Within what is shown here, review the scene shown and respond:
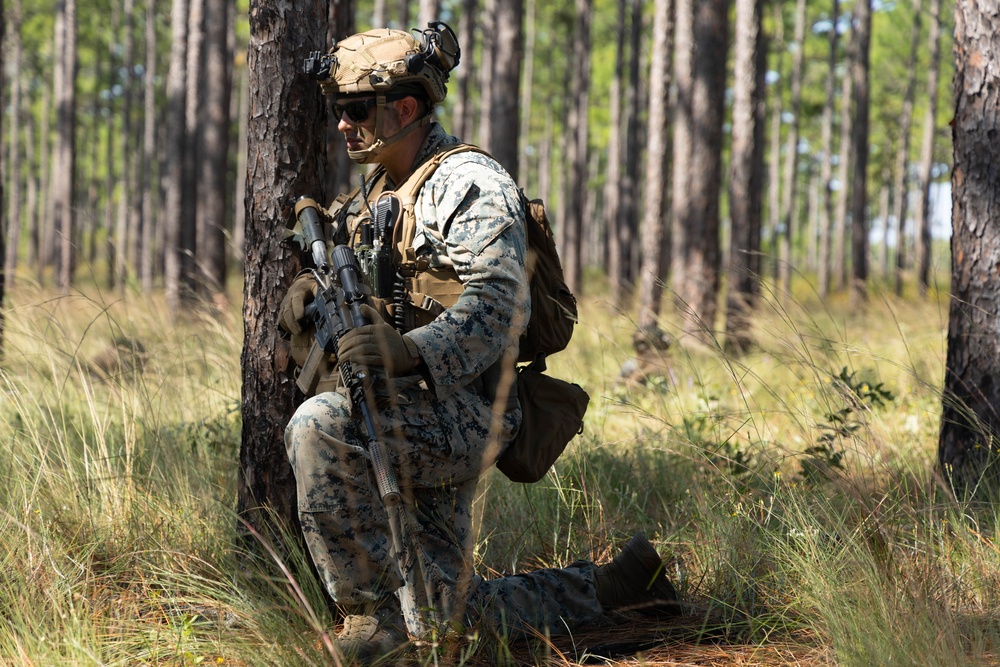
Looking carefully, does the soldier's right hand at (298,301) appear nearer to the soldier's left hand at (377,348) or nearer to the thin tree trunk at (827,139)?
the soldier's left hand at (377,348)

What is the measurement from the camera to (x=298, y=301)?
291 cm

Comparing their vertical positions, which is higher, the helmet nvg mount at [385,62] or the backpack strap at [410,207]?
the helmet nvg mount at [385,62]

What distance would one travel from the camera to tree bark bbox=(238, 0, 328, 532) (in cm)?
323

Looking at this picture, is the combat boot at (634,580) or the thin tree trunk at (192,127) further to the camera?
the thin tree trunk at (192,127)

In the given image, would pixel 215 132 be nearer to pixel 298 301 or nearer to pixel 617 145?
pixel 298 301

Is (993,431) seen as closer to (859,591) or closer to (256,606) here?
(859,591)

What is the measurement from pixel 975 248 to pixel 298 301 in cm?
264

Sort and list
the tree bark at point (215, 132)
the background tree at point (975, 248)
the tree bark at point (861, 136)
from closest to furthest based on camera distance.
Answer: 1. the background tree at point (975, 248)
2. the tree bark at point (215, 132)
3. the tree bark at point (861, 136)

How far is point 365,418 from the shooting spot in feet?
8.47

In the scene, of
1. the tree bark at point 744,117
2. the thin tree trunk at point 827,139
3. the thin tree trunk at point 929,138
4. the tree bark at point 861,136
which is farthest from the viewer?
the thin tree trunk at point 827,139

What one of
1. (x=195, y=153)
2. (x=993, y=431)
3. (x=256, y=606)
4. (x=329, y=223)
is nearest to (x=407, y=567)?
(x=256, y=606)

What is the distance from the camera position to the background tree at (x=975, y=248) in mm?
3725

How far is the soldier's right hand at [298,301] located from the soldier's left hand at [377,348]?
0.37m

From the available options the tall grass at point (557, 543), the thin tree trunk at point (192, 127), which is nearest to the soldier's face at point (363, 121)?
the tall grass at point (557, 543)
